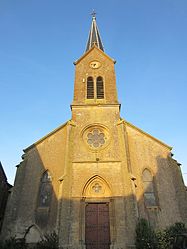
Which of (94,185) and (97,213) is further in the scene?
(94,185)

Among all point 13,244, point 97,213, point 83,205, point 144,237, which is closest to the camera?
point 144,237

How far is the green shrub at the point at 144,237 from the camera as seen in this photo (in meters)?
12.4

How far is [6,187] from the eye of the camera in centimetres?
2064

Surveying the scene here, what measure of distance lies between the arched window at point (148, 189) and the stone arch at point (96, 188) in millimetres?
2716

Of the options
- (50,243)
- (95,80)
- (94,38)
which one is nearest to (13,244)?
(50,243)

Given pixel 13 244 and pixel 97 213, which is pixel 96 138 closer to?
pixel 97 213

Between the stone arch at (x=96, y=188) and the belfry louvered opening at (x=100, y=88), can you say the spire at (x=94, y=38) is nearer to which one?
the belfry louvered opening at (x=100, y=88)

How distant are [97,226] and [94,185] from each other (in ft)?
8.58

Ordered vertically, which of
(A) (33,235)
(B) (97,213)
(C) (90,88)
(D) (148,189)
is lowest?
(A) (33,235)

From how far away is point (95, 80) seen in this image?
2228 cm

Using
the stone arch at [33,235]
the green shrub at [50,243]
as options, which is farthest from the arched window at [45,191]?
the green shrub at [50,243]

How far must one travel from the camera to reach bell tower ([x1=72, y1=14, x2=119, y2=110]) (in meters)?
20.7

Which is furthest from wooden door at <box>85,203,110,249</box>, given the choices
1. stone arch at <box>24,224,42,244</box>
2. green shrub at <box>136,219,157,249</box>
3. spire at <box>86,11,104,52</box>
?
spire at <box>86,11,104,52</box>

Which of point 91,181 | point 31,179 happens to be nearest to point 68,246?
point 91,181
